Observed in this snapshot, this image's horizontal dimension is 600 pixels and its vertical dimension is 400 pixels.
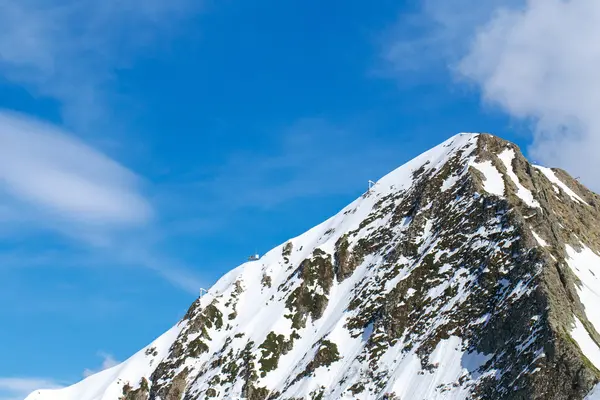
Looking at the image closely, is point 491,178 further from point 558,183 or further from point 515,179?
point 558,183

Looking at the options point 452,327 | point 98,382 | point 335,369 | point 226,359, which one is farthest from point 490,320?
point 98,382

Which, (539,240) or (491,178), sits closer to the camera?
(539,240)

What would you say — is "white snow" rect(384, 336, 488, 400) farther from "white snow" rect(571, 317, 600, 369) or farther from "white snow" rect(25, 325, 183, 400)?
"white snow" rect(25, 325, 183, 400)

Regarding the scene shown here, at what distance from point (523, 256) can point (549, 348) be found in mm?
17513

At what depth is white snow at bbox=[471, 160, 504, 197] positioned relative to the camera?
9469cm

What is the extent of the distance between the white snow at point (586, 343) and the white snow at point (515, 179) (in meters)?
28.1

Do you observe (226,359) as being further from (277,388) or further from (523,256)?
(523,256)

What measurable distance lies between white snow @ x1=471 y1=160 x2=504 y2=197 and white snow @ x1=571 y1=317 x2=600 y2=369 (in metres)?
31.4

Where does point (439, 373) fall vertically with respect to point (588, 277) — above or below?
below

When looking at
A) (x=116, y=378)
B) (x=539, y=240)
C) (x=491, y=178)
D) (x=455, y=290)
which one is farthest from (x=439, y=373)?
(x=116, y=378)

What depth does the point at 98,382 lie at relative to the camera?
138 meters

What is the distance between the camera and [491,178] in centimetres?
9900

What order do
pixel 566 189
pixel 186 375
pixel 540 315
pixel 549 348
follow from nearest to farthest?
pixel 549 348, pixel 540 315, pixel 186 375, pixel 566 189

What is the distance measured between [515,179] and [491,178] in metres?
5.15
